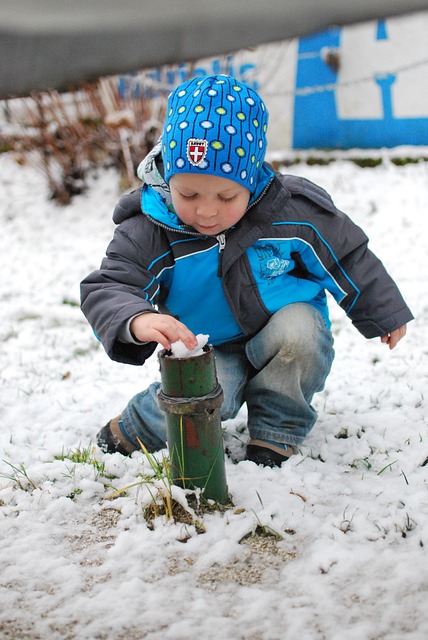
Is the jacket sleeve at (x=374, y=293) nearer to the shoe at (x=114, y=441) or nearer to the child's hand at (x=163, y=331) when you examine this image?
the child's hand at (x=163, y=331)

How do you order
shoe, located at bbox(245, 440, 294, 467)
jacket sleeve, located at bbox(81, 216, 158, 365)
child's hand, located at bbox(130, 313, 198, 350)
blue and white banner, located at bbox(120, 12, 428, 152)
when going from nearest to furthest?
child's hand, located at bbox(130, 313, 198, 350), jacket sleeve, located at bbox(81, 216, 158, 365), shoe, located at bbox(245, 440, 294, 467), blue and white banner, located at bbox(120, 12, 428, 152)

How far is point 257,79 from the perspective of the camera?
6.86 meters

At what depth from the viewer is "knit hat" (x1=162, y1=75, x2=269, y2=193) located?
1.89 m

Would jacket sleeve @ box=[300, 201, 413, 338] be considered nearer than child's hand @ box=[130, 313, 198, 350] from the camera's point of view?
No

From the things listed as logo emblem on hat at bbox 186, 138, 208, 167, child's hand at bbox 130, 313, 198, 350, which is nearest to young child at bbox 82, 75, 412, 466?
logo emblem on hat at bbox 186, 138, 208, 167

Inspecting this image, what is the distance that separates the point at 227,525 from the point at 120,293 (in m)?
0.67

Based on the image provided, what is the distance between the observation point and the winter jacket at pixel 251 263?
2.10 metres

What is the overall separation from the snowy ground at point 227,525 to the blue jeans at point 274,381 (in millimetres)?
99

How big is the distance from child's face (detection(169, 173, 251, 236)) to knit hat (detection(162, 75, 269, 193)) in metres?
0.03

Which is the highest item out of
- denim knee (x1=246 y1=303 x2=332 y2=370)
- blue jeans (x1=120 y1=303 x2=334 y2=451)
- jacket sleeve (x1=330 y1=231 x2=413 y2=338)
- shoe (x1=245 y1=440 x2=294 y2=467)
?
jacket sleeve (x1=330 y1=231 x2=413 y2=338)

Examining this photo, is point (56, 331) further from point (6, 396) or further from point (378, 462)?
point (378, 462)

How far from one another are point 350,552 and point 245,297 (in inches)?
33.1

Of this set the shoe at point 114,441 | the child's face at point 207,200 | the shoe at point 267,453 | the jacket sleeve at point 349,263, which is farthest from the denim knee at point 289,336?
the shoe at point 114,441

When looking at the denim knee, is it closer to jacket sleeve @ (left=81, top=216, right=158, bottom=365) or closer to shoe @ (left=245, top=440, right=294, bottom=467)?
shoe @ (left=245, top=440, right=294, bottom=467)
